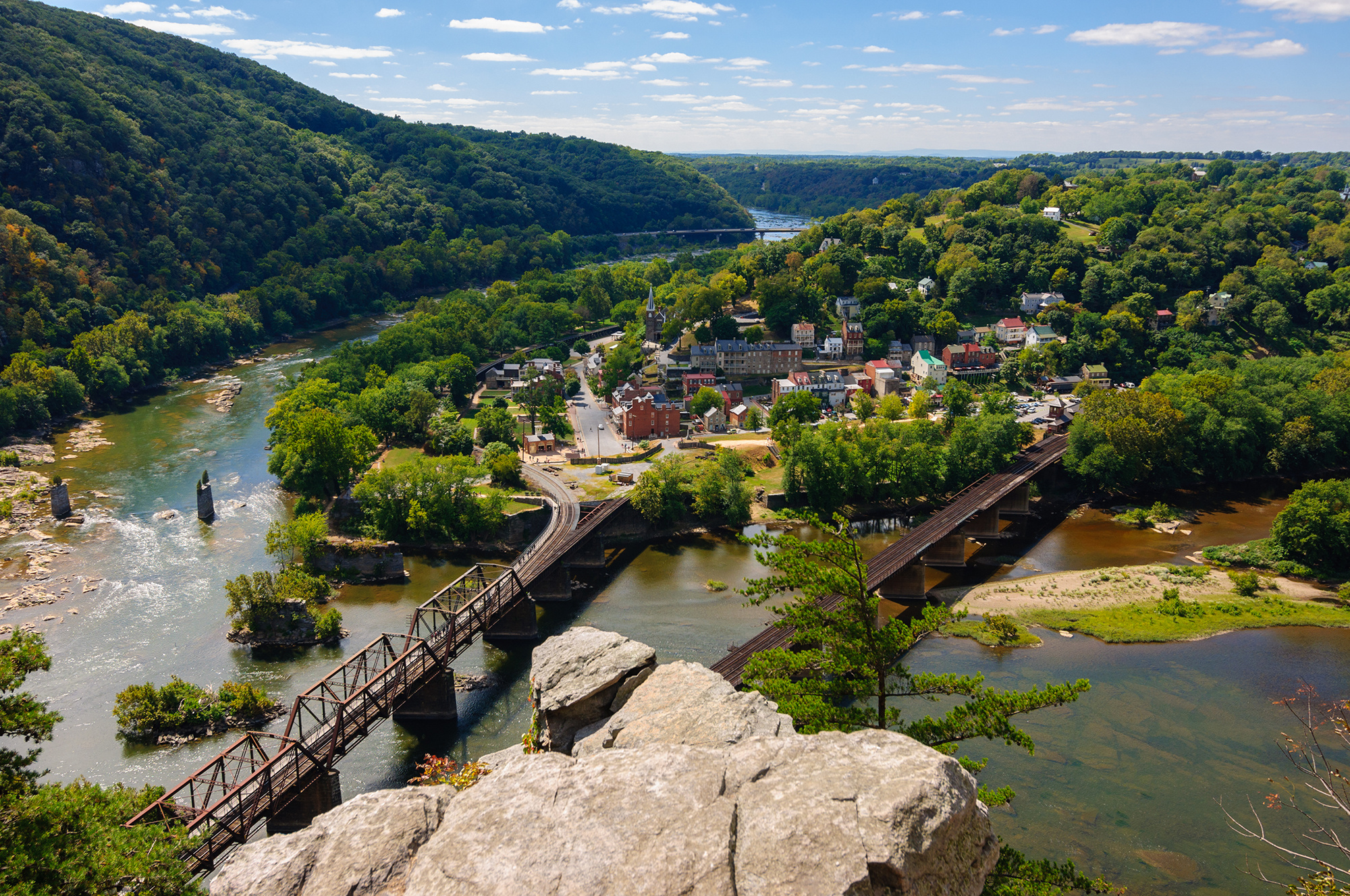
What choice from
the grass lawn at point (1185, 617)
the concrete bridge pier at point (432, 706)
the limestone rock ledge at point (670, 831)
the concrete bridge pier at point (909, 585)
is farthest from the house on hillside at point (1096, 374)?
the limestone rock ledge at point (670, 831)

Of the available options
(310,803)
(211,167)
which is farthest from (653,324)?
(310,803)

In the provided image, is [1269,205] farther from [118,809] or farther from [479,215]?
[118,809]

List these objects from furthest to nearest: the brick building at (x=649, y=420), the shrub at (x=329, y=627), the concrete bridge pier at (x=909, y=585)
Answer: the brick building at (x=649, y=420) < the concrete bridge pier at (x=909, y=585) < the shrub at (x=329, y=627)

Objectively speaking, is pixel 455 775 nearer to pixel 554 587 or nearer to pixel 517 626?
pixel 517 626

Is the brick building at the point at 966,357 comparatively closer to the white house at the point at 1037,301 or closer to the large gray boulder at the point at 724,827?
the white house at the point at 1037,301

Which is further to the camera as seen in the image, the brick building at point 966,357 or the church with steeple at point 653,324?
the church with steeple at point 653,324

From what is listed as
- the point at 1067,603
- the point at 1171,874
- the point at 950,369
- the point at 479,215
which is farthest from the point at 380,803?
the point at 479,215
